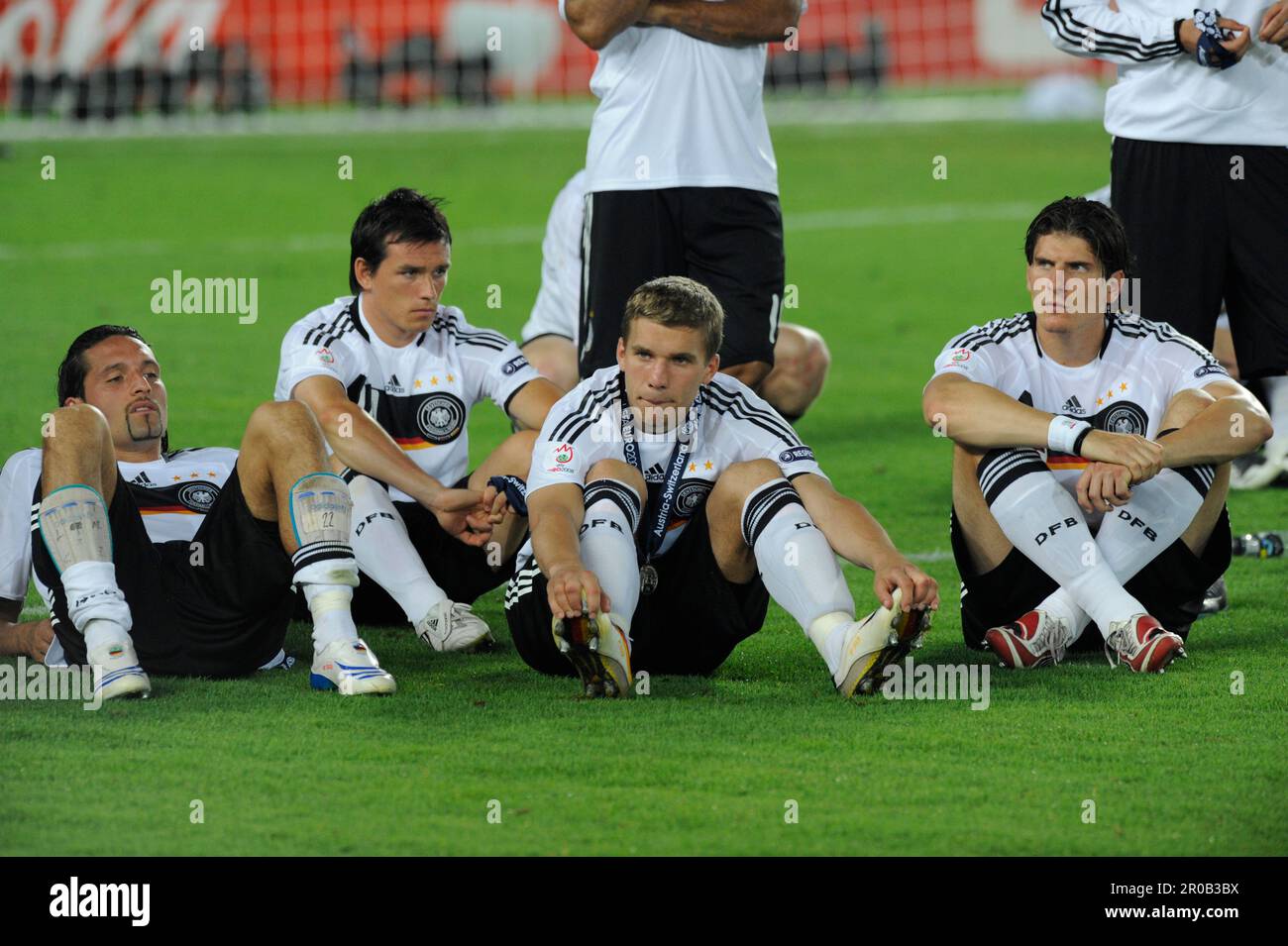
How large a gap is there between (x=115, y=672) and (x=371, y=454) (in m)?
1.21

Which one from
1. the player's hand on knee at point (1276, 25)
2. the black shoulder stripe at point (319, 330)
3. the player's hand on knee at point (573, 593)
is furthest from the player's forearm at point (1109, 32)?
the player's hand on knee at point (573, 593)

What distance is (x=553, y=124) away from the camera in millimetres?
28406

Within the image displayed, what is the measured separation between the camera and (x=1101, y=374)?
19.5 ft

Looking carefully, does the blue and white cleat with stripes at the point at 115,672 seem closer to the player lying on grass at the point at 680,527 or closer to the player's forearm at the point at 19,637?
the player's forearm at the point at 19,637

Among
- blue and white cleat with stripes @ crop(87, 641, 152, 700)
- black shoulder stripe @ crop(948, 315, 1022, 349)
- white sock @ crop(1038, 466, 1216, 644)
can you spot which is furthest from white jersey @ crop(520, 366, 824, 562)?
blue and white cleat with stripes @ crop(87, 641, 152, 700)

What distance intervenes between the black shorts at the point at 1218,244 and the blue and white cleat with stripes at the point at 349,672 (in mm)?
2852

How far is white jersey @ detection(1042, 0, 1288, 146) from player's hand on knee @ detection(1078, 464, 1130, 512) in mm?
1601

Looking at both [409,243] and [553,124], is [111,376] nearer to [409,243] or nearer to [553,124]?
[409,243]

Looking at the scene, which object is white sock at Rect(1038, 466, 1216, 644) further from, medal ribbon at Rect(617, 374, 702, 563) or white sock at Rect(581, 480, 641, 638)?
white sock at Rect(581, 480, 641, 638)

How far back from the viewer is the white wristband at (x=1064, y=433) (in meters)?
5.59

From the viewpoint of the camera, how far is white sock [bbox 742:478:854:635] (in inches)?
207

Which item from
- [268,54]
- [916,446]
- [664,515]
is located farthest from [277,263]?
[268,54]

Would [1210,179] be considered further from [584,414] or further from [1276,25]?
[584,414]
